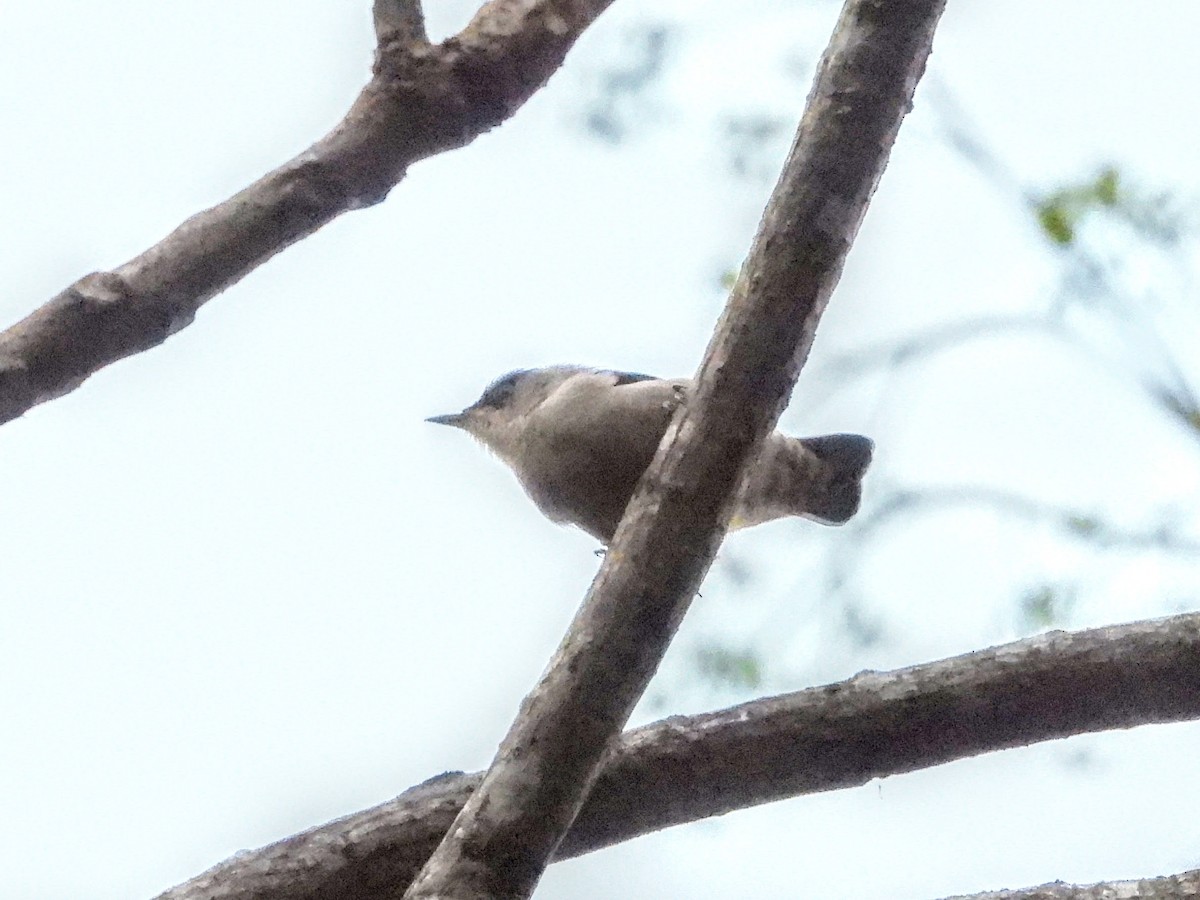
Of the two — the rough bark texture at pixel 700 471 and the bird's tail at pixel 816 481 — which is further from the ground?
the bird's tail at pixel 816 481

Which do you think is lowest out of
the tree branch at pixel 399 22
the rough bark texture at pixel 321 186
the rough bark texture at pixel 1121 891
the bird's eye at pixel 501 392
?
the rough bark texture at pixel 1121 891

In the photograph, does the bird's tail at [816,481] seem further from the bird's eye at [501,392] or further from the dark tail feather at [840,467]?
the bird's eye at [501,392]

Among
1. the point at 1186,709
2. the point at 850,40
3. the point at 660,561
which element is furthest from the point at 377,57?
the point at 1186,709

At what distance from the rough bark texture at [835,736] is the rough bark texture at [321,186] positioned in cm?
119

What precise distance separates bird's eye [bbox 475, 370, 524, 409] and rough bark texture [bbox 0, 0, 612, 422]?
55.7 inches

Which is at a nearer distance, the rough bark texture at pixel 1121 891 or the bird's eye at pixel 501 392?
the rough bark texture at pixel 1121 891

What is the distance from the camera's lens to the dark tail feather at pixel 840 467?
13.0 feet

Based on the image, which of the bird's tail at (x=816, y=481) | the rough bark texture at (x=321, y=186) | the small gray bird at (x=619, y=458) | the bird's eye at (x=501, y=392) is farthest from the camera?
the bird's eye at (x=501, y=392)

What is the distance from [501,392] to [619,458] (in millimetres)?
1082

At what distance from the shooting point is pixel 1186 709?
3002 millimetres

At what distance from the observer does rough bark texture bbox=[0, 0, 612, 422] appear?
271cm

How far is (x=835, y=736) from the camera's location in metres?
2.98

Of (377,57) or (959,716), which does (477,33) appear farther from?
(959,716)

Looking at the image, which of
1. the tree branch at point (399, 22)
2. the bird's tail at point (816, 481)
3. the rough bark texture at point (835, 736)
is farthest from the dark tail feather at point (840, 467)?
the tree branch at point (399, 22)
